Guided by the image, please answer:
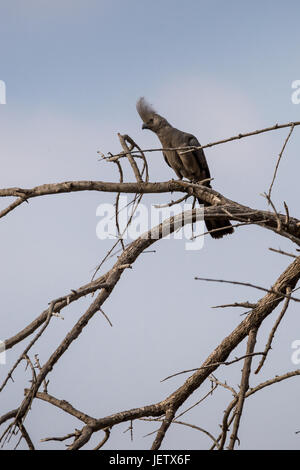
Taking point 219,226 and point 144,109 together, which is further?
point 144,109

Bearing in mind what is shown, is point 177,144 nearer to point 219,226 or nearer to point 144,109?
point 144,109

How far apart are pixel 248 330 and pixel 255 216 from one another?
2.41ft

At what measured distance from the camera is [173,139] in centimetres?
720

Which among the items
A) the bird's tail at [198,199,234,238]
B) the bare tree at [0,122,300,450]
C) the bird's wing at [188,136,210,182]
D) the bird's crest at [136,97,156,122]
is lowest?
the bare tree at [0,122,300,450]

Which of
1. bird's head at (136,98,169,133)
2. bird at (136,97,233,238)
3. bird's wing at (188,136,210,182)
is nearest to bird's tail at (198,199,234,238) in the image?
bird at (136,97,233,238)

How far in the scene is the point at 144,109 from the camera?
7.00 meters

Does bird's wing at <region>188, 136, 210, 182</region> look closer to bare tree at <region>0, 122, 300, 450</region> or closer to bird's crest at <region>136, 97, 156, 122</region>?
bird's crest at <region>136, 97, 156, 122</region>

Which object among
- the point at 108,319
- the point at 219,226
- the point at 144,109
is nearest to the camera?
the point at 108,319

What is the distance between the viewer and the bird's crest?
22.0 ft

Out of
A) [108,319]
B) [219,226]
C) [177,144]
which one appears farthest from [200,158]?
[108,319]

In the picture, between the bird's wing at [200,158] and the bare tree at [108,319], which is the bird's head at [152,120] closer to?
the bird's wing at [200,158]
